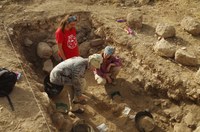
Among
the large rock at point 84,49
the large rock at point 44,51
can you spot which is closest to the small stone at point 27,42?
the large rock at point 44,51

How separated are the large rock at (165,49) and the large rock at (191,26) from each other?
0.91 m

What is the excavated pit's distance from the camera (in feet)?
23.7

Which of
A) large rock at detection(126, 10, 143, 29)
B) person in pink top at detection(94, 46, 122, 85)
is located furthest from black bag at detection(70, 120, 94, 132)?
large rock at detection(126, 10, 143, 29)

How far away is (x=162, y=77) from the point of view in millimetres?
7375

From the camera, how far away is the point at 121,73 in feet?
27.0

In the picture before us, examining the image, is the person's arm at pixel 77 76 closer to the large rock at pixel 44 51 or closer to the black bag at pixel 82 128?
the black bag at pixel 82 128

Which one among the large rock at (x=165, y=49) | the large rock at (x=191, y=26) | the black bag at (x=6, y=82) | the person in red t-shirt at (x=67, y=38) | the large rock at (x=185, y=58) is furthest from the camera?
the large rock at (x=191, y=26)

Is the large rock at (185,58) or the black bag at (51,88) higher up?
the large rock at (185,58)

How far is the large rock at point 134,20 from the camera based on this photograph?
848 centimetres

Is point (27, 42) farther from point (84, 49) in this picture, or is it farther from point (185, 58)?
point (185, 58)

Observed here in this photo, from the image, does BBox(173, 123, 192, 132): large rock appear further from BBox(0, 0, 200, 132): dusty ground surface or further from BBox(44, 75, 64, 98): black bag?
BBox(44, 75, 64, 98): black bag

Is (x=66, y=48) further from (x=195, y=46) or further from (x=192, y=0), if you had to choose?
(x=192, y=0)

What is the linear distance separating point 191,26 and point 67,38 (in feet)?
10.6

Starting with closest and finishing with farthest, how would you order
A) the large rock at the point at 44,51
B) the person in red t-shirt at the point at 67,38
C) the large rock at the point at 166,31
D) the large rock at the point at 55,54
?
the person in red t-shirt at the point at 67,38 → the large rock at the point at 166,31 → the large rock at the point at 44,51 → the large rock at the point at 55,54
